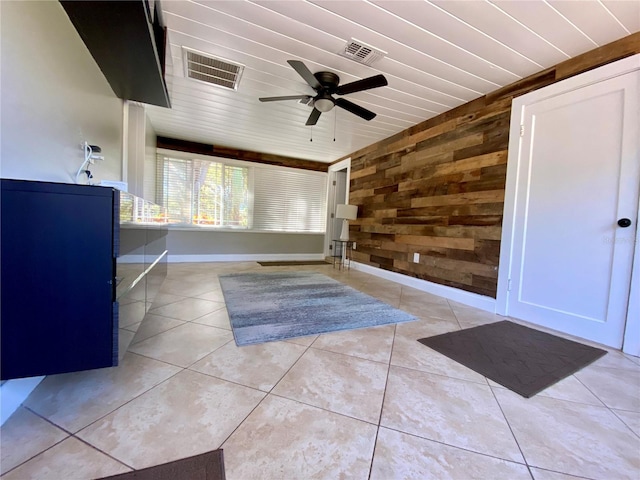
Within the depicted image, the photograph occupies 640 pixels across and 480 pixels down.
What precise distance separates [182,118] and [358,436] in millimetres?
4434

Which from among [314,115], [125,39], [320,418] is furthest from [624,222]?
[125,39]

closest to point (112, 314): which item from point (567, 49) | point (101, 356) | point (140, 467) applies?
point (101, 356)

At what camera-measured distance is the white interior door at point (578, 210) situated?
6.29ft

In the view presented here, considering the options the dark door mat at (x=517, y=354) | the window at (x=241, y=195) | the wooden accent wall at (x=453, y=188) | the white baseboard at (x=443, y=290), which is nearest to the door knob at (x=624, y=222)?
the wooden accent wall at (x=453, y=188)

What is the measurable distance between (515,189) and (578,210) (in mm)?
515

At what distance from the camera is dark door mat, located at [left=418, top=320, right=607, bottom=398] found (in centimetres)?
148

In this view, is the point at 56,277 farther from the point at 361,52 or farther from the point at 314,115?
the point at 314,115

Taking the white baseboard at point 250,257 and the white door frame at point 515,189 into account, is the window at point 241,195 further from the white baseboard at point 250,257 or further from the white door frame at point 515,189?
the white door frame at point 515,189

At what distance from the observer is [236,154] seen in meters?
5.36

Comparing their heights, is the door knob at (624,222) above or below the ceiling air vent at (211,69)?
below

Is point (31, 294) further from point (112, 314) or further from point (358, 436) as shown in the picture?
point (358, 436)

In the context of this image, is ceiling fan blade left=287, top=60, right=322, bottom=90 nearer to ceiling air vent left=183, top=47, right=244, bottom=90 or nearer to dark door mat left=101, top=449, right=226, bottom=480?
ceiling air vent left=183, top=47, right=244, bottom=90

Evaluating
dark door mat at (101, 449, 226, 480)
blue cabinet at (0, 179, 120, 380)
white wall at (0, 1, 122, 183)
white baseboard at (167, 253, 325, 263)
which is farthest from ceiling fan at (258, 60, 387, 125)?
white baseboard at (167, 253, 325, 263)

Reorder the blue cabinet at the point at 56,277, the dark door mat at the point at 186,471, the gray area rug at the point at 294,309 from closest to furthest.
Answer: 1. the dark door mat at the point at 186,471
2. the blue cabinet at the point at 56,277
3. the gray area rug at the point at 294,309
